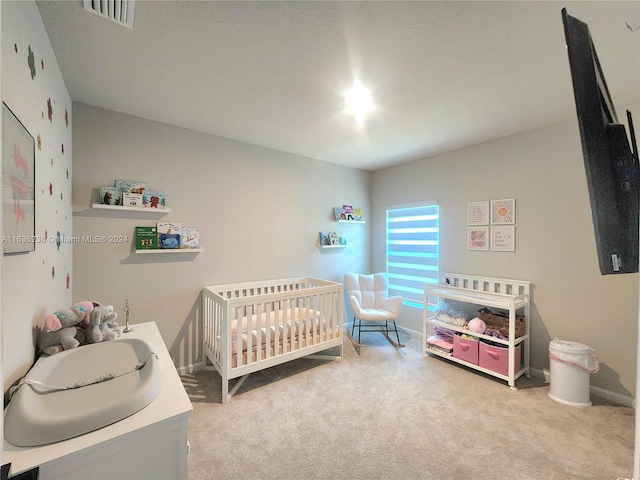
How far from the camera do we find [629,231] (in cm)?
96

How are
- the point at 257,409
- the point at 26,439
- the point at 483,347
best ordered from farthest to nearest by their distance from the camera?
the point at 483,347 < the point at 257,409 < the point at 26,439

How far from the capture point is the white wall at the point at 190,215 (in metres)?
2.23

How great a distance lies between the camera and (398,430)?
186 centimetres

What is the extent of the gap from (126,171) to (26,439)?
2.10 meters

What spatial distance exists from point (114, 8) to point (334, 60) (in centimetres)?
110

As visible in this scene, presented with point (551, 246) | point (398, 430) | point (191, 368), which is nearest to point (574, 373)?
point (551, 246)

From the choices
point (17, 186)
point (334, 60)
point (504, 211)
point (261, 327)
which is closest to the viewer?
point (17, 186)

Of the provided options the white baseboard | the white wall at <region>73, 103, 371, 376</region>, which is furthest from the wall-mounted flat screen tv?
the white baseboard

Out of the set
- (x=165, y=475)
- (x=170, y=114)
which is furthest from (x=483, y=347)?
(x=170, y=114)

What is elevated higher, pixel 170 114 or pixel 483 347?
Answer: pixel 170 114

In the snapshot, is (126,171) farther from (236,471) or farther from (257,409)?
(236,471)

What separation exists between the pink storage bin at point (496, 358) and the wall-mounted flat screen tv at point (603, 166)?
1809 millimetres

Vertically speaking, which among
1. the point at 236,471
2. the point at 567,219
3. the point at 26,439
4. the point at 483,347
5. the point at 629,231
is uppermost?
the point at 567,219

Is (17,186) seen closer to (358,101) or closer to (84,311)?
(84,311)
